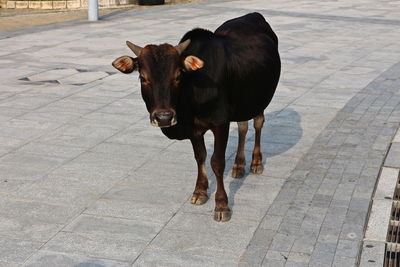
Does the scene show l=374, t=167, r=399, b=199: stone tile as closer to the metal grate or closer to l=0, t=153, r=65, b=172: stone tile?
the metal grate

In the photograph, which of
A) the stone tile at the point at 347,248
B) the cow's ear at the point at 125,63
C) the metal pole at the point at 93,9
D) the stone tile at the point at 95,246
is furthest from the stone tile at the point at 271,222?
the metal pole at the point at 93,9

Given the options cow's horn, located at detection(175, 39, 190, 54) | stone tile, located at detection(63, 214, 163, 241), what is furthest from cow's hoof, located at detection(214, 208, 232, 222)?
cow's horn, located at detection(175, 39, 190, 54)

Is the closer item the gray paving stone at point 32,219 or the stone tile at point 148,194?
the gray paving stone at point 32,219

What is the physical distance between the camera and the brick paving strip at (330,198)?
6.72 meters

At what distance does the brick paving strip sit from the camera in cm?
672

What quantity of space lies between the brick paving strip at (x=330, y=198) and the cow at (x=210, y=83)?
73 cm

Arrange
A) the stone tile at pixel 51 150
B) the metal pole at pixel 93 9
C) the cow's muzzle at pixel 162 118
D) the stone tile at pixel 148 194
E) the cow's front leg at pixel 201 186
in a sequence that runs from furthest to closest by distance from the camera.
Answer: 1. the metal pole at pixel 93 9
2. the stone tile at pixel 51 150
3. the stone tile at pixel 148 194
4. the cow's front leg at pixel 201 186
5. the cow's muzzle at pixel 162 118

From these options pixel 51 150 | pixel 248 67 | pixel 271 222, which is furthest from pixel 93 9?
pixel 271 222

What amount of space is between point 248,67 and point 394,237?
7.70ft

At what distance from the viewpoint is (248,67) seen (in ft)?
25.9

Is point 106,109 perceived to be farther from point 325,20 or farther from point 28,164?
point 325,20

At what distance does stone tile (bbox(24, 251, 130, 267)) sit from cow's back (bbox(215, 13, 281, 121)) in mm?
2136

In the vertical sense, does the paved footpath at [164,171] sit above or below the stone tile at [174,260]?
below

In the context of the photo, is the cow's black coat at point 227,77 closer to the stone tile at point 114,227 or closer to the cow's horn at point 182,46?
the cow's horn at point 182,46
